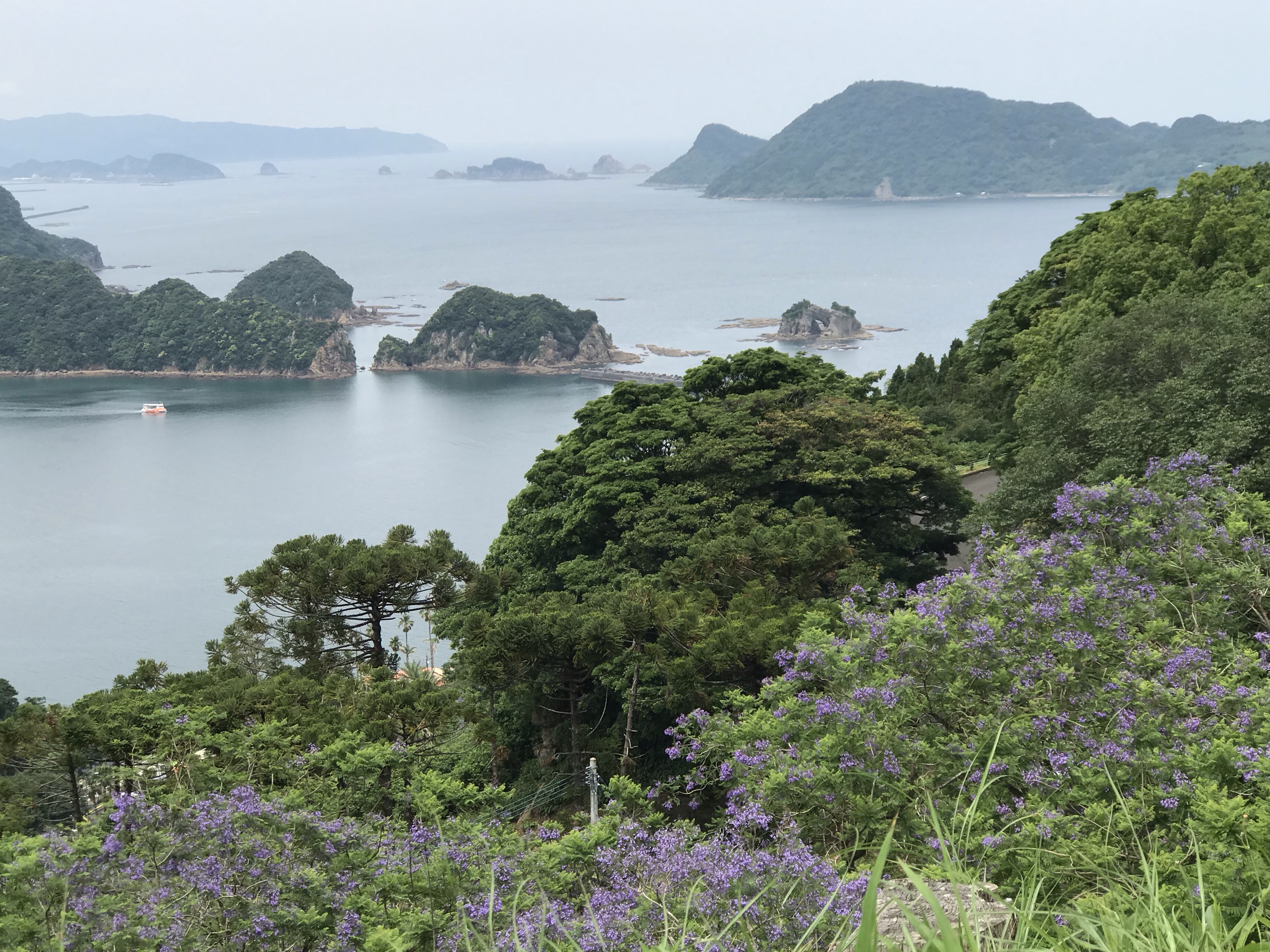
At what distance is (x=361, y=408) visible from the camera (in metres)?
62.0

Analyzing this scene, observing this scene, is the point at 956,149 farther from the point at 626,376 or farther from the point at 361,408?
the point at 361,408

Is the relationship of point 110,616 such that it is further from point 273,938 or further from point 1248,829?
point 1248,829

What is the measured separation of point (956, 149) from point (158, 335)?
12918 centimetres

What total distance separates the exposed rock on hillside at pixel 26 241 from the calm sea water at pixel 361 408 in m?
5.65

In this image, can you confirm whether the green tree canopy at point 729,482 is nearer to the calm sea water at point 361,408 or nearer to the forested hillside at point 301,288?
the calm sea water at point 361,408

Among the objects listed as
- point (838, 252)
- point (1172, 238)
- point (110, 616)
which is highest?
point (838, 252)

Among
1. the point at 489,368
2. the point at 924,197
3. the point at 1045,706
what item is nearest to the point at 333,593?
the point at 1045,706

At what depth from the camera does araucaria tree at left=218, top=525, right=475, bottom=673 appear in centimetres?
1059

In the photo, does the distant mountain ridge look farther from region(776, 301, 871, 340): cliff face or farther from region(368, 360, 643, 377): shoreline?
region(368, 360, 643, 377): shoreline

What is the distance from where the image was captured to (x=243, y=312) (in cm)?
7319

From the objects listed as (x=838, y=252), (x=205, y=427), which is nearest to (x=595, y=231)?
(x=838, y=252)

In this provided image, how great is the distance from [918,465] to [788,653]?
8.05m

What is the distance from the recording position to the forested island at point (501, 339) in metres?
71.5

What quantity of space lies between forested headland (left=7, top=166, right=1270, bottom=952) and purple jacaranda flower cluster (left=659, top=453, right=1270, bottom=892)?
0.08 ft
